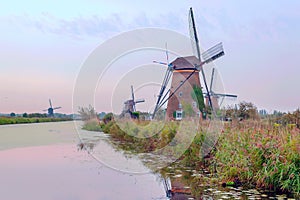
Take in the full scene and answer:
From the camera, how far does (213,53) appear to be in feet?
66.6

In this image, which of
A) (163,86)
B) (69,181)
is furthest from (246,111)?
(163,86)

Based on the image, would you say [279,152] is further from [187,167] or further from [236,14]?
[236,14]

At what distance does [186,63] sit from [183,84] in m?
1.65

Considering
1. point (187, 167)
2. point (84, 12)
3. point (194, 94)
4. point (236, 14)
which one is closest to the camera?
point (187, 167)

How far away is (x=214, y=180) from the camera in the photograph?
6164 millimetres

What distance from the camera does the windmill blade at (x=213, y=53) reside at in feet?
65.2

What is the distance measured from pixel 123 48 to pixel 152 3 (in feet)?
13.8

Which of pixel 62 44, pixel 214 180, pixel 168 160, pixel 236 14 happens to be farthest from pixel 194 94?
pixel 214 180

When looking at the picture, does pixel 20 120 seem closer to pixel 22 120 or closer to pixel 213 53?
pixel 22 120

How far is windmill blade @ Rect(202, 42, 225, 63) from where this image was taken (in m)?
19.9

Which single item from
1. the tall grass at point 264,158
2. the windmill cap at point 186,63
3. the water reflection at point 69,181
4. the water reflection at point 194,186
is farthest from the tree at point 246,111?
the windmill cap at point 186,63

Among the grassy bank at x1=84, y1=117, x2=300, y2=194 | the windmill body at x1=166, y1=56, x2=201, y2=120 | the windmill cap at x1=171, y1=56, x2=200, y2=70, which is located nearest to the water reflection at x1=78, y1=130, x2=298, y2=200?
the grassy bank at x1=84, y1=117, x2=300, y2=194

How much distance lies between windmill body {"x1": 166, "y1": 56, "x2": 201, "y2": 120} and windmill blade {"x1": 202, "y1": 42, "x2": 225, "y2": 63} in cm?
75

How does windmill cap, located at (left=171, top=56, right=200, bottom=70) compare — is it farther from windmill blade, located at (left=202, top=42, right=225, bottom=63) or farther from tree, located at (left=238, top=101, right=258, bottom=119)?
tree, located at (left=238, top=101, right=258, bottom=119)
